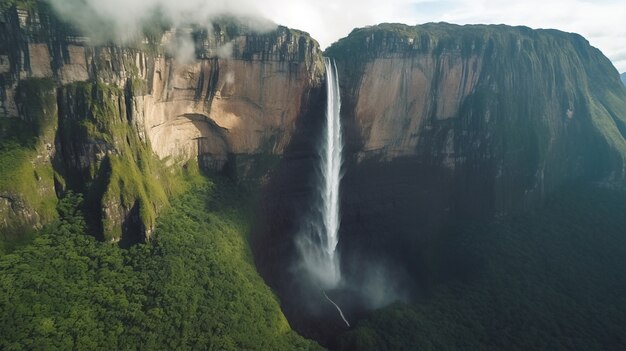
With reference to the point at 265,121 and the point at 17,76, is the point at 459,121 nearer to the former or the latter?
the point at 265,121

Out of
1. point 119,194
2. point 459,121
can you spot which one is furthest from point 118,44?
point 459,121

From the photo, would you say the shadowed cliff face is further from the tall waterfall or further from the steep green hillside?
the steep green hillside

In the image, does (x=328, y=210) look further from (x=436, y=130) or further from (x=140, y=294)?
(x=140, y=294)

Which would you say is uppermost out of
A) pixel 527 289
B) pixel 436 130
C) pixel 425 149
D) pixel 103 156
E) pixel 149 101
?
pixel 149 101

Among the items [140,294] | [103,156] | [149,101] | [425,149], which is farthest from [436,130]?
[140,294]

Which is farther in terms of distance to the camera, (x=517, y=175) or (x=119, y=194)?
(x=517, y=175)

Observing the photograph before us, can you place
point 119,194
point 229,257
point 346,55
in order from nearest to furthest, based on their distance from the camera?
point 119,194
point 229,257
point 346,55
